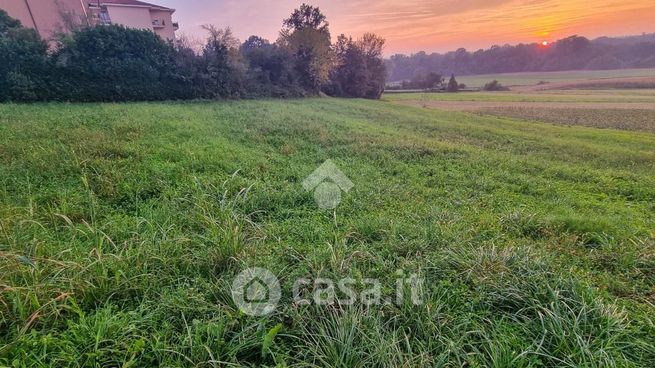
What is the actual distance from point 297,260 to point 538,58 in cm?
8086

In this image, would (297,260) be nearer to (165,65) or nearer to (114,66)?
(114,66)

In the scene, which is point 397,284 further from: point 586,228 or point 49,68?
point 49,68

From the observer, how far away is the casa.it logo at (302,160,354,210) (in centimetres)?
429

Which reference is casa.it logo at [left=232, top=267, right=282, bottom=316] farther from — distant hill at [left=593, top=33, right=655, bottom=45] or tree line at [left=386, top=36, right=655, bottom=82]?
distant hill at [left=593, top=33, right=655, bottom=45]

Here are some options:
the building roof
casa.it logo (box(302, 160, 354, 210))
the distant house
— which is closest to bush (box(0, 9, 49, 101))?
the distant house

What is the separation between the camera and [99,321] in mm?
1811

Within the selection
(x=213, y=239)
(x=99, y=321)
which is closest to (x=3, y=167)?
(x=213, y=239)

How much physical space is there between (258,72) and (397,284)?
24.1 m

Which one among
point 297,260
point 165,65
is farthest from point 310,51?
point 297,260

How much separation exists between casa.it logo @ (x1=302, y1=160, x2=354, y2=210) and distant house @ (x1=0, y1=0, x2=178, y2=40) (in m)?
18.3

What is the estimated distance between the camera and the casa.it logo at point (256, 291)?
6.78 ft

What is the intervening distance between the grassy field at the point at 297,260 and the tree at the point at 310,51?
76.9ft
